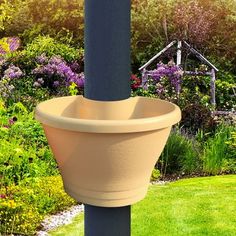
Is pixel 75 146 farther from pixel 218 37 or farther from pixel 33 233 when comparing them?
pixel 218 37

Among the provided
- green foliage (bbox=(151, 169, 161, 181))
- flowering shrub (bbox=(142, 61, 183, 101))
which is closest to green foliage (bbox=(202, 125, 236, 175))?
green foliage (bbox=(151, 169, 161, 181))

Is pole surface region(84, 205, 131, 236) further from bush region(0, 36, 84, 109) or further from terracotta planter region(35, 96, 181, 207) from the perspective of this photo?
bush region(0, 36, 84, 109)

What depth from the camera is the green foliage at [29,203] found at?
206 inches

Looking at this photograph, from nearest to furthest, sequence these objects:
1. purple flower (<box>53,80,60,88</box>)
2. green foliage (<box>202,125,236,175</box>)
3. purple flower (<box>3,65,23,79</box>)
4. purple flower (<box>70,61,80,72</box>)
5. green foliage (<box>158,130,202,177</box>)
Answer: green foliage (<box>158,130,202,177</box>) → green foliage (<box>202,125,236,175</box>) → purple flower (<box>3,65,23,79</box>) → purple flower (<box>53,80,60,88</box>) → purple flower (<box>70,61,80,72</box>)

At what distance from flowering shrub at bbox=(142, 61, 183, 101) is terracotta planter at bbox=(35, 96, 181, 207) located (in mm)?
8006

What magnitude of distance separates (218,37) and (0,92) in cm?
502

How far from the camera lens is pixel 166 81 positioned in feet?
33.1

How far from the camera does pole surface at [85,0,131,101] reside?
1.58m

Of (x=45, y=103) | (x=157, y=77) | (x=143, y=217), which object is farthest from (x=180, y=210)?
(x=157, y=77)

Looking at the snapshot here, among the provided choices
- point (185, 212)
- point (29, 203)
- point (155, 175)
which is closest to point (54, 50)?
point (155, 175)

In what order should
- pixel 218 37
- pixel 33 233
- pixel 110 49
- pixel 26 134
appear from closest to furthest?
pixel 110 49
pixel 33 233
pixel 26 134
pixel 218 37

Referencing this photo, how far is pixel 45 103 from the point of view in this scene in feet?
5.77

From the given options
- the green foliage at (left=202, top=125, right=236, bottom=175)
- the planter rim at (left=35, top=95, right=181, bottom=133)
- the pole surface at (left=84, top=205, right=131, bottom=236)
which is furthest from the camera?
the green foliage at (left=202, top=125, right=236, bottom=175)

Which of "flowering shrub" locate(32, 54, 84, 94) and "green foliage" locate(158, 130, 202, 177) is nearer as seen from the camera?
"green foliage" locate(158, 130, 202, 177)
